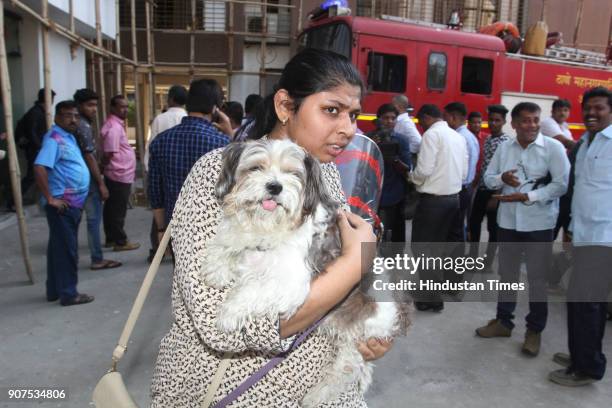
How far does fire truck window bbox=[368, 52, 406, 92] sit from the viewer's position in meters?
8.64

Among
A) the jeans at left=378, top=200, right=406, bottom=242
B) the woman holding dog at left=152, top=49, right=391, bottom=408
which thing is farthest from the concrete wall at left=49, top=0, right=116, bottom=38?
the woman holding dog at left=152, top=49, right=391, bottom=408

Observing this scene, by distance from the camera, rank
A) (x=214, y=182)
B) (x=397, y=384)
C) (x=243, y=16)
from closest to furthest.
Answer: (x=214, y=182)
(x=397, y=384)
(x=243, y=16)

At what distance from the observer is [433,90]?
9.27m

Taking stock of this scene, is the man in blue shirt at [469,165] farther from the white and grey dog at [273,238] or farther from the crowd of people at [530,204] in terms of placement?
the white and grey dog at [273,238]

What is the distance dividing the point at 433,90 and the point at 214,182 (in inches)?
338

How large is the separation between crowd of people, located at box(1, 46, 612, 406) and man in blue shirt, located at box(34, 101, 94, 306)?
13mm

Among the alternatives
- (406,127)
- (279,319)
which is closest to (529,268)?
(406,127)

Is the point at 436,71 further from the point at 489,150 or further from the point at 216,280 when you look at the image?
the point at 216,280

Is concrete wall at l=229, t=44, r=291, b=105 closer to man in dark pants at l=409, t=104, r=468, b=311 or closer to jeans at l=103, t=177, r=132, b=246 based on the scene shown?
jeans at l=103, t=177, r=132, b=246

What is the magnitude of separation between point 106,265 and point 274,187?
5333mm

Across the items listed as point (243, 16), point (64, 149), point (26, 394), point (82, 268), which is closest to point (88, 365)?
point (26, 394)

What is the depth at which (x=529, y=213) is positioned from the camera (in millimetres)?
4324

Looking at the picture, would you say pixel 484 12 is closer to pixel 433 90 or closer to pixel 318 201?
pixel 433 90

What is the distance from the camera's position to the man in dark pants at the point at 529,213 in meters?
4.25
